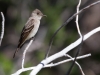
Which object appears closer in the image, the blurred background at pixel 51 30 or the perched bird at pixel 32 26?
the perched bird at pixel 32 26

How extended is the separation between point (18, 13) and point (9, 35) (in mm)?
989

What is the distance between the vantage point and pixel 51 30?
10.8 metres

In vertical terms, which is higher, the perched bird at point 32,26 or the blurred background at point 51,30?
the blurred background at point 51,30

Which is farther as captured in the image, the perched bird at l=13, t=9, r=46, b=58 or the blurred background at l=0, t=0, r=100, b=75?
the blurred background at l=0, t=0, r=100, b=75

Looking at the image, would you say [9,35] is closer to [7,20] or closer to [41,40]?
[7,20]

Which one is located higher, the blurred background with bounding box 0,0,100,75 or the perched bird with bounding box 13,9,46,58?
the blurred background with bounding box 0,0,100,75

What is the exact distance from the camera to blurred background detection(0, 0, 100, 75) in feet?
36.5

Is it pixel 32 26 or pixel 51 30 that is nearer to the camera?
pixel 32 26

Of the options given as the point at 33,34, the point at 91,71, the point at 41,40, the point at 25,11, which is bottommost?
the point at 33,34

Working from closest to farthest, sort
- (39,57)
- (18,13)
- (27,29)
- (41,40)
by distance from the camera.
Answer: (27,29) → (39,57) → (41,40) → (18,13)

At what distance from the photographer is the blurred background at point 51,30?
36.5ft

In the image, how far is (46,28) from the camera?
11633 millimetres

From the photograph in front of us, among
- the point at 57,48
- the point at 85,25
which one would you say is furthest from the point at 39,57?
the point at 85,25

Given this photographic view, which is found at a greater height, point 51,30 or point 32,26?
point 51,30
